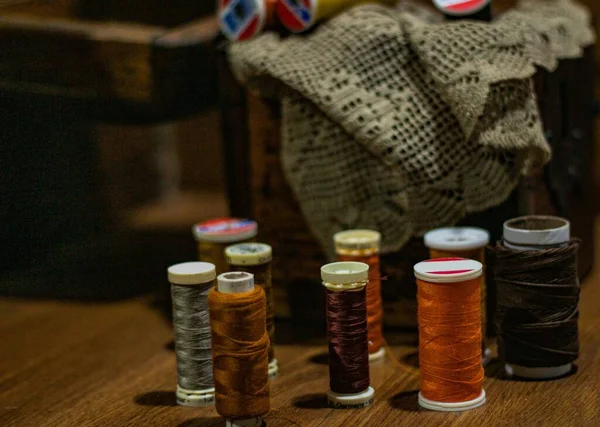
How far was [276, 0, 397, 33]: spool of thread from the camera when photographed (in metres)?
1.58

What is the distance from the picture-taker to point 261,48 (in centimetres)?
156

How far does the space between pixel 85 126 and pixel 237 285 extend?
0.93 m

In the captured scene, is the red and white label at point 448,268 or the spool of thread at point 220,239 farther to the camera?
the spool of thread at point 220,239

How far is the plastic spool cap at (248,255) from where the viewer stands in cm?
132

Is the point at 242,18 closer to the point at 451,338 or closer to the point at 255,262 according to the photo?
the point at 255,262

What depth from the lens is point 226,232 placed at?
4.78ft

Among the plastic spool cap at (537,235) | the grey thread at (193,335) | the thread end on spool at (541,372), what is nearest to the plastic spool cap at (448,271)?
the plastic spool cap at (537,235)

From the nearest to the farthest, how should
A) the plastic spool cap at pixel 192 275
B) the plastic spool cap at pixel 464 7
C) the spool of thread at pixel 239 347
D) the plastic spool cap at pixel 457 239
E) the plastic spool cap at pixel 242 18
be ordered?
the spool of thread at pixel 239 347 < the plastic spool cap at pixel 192 275 < the plastic spool cap at pixel 457 239 < the plastic spool cap at pixel 464 7 < the plastic spool cap at pixel 242 18

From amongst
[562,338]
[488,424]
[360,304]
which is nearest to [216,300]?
[360,304]

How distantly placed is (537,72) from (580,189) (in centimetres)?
40

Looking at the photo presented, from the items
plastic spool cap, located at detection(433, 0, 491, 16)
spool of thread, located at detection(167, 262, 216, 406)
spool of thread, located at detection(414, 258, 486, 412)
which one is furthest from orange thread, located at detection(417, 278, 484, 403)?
plastic spool cap, located at detection(433, 0, 491, 16)

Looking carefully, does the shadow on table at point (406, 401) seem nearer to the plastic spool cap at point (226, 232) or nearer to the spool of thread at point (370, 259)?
the spool of thread at point (370, 259)

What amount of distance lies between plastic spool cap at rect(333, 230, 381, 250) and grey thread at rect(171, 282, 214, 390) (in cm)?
26

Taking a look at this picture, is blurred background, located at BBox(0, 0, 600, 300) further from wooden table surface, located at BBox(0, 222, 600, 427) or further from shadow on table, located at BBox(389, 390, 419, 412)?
shadow on table, located at BBox(389, 390, 419, 412)
